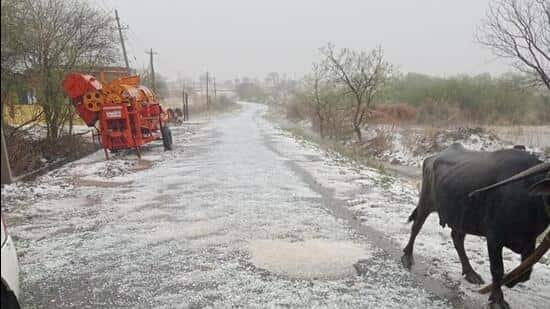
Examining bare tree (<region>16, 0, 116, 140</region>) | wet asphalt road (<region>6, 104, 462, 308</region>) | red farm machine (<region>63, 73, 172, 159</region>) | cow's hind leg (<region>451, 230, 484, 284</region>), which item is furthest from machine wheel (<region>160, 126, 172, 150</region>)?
cow's hind leg (<region>451, 230, 484, 284</region>)

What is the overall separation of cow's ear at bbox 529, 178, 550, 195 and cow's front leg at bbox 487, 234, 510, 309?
66 cm

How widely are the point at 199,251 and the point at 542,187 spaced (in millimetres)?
3988

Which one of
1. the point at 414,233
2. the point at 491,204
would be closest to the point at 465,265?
the point at 414,233

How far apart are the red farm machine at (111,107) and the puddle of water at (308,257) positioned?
9336 mm

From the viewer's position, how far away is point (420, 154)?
22859 mm

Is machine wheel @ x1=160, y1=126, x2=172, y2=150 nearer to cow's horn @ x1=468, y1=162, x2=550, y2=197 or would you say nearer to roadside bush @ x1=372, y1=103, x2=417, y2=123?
cow's horn @ x1=468, y1=162, x2=550, y2=197

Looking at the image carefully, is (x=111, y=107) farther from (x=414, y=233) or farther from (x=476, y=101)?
(x=476, y=101)

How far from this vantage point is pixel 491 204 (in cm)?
416

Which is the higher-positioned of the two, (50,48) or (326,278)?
(50,48)

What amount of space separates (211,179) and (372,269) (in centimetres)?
644

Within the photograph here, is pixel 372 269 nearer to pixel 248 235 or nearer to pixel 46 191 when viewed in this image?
pixel 248 235

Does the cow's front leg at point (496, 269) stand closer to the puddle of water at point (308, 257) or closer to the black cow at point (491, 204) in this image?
the black cow at point (491, 204)

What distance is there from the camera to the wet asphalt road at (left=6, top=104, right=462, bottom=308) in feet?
15.5

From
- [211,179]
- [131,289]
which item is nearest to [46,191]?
[211,179]
